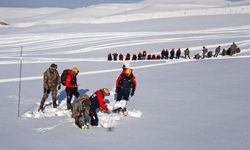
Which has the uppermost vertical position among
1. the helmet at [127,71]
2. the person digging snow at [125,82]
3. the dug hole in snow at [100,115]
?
the helmet at [127,71]

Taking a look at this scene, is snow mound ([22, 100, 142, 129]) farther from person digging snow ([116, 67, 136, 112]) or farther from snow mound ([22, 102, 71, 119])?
person digging snow ([116, 67, 136, 112])

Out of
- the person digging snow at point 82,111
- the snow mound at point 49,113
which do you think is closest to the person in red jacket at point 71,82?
the snow mound at point 49,113

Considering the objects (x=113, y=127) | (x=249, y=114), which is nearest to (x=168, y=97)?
(x=249, y=114)

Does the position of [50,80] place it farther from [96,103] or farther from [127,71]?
[127,71]

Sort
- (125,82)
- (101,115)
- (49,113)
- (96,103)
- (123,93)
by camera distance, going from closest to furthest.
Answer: (96,103) < (101,115) < (49,113) < (125,82) < (123,93)

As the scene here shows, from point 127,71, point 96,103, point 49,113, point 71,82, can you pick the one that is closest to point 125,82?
point 127,71

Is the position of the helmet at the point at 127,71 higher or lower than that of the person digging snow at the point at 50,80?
higher

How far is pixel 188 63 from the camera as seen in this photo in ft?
59.8

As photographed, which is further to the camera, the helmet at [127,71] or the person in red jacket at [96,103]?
the helmet at [127,71]

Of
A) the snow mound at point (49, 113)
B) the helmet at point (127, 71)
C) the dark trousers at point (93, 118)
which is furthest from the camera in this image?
the helmet at point (127, 71)

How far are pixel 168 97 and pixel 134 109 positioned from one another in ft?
6.44

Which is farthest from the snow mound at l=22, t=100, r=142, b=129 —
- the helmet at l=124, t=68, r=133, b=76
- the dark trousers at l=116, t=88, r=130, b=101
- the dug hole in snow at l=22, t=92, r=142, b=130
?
the helmet at l=124, t=68, r=133, b=76

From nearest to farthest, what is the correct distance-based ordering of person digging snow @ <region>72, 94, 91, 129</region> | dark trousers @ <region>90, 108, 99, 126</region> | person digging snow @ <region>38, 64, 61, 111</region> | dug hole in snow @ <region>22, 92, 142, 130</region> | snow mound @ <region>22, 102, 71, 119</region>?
1. person digging snow @ <region>72, 94, 91, 129</region>
2. dark trousers @ <region>90, 108, 99, 126</region>
3. dug hole in snow @ <region>22, 92, 142, 130</region>
4. snow mound @ <region>22, 102, 71, 119</region>
5. person digging snow @ <region>38, 64, 61, 111</region>

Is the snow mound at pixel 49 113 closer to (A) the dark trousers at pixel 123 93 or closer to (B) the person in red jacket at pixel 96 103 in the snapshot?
(B) the person in red jacket at pixel 96 103
